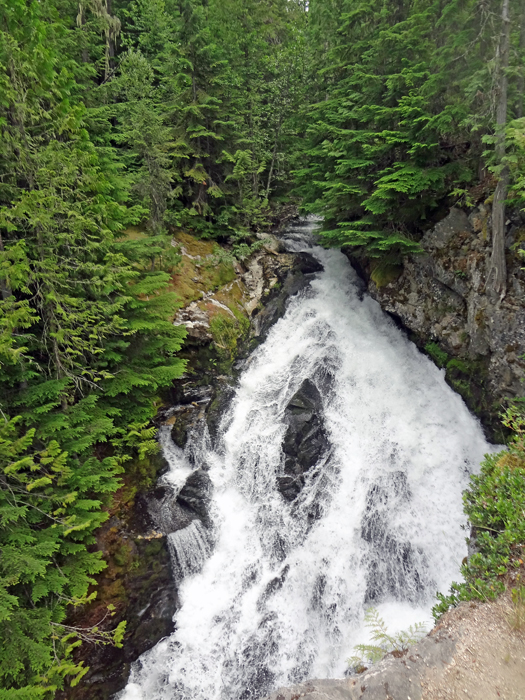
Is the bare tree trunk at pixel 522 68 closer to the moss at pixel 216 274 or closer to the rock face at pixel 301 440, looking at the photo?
the rock face at pixel 301 440

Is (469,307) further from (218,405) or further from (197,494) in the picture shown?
(197,494)

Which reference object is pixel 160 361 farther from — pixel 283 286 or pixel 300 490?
pixel 283 286

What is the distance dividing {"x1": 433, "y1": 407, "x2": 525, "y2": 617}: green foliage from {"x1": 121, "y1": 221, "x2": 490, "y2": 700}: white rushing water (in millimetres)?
3175

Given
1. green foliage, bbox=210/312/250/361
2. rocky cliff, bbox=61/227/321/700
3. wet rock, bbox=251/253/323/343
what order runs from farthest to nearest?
wet rock, bbox=251/253/323/343
green foliage, bbox=210/312/250/361
rocky cliff, bbox=61/227/321/700

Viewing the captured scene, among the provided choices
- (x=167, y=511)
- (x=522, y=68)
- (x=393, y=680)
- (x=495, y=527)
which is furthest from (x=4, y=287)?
(x=522, y=68)

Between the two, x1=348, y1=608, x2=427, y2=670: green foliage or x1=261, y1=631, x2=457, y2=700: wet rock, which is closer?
x1=261, y1=631, x2=457, y2=700: wet rock

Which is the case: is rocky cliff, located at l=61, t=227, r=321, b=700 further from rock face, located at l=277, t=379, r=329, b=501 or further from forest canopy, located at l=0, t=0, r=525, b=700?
rock face, located at l=277, t=379, r=329, b=501

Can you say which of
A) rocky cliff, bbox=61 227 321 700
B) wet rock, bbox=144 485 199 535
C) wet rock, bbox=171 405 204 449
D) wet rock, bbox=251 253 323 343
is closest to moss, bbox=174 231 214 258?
rocky cliff, bbox=61 227 321 700

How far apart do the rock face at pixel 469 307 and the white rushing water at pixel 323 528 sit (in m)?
0.97

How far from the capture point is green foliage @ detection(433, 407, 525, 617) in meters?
5.08

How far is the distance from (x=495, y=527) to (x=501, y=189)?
8753mm

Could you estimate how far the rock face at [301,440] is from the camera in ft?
33.8

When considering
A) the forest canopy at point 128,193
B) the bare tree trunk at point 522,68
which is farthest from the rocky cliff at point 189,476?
the bare tree trunk at point 522,68

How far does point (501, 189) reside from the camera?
9438 mm
